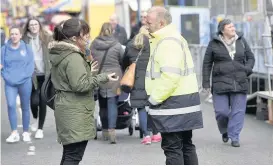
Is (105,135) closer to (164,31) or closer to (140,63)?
(140,63)

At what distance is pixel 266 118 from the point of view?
1225 centimetres

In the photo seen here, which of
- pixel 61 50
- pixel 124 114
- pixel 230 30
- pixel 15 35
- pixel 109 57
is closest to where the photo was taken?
pixel 61 50

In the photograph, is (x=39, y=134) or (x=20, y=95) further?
(x=39, y=134)

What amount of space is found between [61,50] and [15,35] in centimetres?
401

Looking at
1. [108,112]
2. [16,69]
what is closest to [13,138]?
[16,69]

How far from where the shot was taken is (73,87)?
629 cm

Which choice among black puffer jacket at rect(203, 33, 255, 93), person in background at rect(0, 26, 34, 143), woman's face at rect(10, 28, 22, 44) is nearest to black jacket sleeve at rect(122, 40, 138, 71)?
black puffer jacket at rect(203, 33, 255, 93)

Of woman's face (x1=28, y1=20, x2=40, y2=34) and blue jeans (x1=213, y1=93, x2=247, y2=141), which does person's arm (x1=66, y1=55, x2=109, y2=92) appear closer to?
blue jeans (x1=213, y1=93, x2=247, y2=141)

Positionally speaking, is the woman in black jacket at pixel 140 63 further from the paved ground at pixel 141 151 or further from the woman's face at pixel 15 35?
the woman's face at pixel 15 35

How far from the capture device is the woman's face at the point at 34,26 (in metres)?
10.5

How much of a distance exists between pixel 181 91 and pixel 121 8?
948 inches

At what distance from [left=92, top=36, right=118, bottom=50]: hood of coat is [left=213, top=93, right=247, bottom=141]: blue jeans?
1.57 m

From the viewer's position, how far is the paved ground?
8.69 metres

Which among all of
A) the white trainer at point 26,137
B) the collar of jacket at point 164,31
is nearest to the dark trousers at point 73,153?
the collar of jacket at point 164,31
